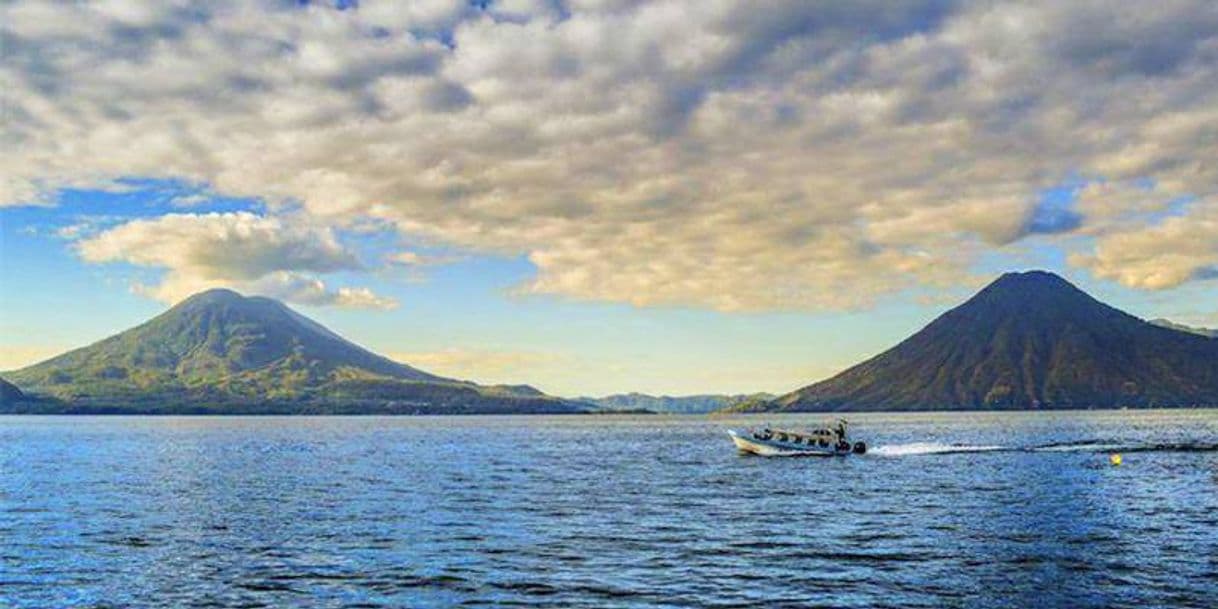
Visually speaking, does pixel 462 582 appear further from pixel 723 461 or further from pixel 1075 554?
pixel 723 461

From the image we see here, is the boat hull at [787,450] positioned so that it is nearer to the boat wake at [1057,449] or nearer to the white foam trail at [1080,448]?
the boat wake at [1057,449]

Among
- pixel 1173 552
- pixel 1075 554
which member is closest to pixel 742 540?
pixel 1075 554

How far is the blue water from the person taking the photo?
4753 centimetres

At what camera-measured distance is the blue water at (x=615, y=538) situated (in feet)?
156

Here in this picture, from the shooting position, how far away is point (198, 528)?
7138 cm

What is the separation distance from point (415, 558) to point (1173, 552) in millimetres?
43817

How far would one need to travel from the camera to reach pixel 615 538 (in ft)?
209

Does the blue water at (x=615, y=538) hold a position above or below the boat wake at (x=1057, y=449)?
below

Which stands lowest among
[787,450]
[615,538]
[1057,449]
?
[615,538]

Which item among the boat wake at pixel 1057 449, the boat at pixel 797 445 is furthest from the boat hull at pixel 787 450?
the boat wake at pixel 1057 449

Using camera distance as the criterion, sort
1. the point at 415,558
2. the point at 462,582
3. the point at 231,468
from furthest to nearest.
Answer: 1. the point at 231,468
2. the point at 415,558
3. the point at 462,582

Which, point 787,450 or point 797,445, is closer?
point 787,450

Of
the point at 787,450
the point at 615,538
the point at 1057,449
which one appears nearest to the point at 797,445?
the point at 787,450

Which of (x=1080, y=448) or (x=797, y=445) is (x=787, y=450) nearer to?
(x=797, y=445)
